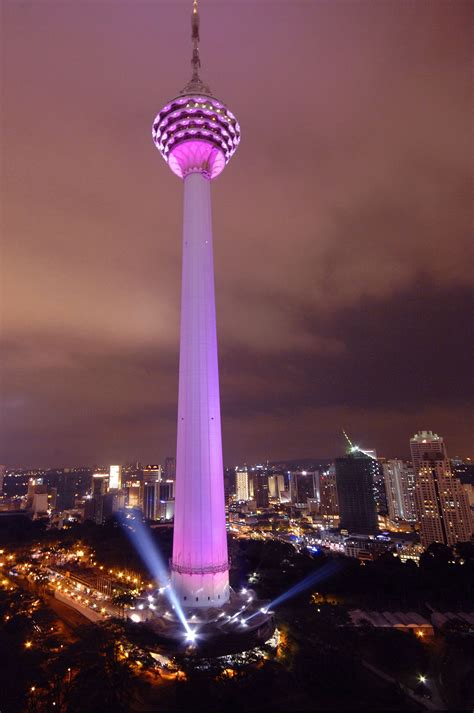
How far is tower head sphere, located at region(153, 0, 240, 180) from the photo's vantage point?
99.7ft

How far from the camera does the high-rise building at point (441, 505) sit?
246 feet

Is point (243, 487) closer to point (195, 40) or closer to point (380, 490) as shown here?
point (380, 490)

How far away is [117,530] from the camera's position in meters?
57.8

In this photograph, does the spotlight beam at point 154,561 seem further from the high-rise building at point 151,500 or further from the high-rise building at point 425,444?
the high-rise building at point 425,444

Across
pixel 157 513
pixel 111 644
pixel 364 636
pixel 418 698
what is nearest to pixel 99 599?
pixel 111 644

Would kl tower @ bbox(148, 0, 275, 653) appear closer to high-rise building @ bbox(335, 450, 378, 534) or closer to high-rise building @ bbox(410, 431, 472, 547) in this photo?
high-rise building @ bbox(410, 431, 472, 547)

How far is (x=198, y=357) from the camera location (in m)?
27.1

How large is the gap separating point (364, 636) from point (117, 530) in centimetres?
4285

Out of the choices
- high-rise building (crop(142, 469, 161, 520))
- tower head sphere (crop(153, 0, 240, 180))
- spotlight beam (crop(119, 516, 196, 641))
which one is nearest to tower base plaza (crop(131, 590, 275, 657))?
spotlight beam (crop(119, 516, 196, 641))

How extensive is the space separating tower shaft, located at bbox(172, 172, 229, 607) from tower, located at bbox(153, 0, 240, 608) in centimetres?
5

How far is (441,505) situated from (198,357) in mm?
71222

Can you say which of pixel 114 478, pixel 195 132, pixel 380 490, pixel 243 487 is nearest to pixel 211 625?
pixel 195 132

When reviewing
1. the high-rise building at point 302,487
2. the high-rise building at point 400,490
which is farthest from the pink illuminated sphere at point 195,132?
the high-rise building at point 302,487

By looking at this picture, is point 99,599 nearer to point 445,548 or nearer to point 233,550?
point 233,550
